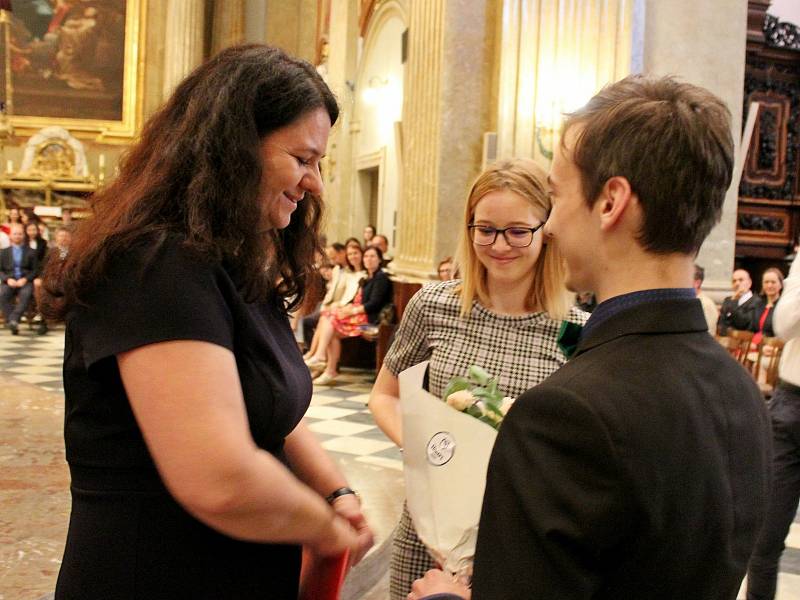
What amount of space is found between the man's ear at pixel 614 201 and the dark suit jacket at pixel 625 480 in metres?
0.10

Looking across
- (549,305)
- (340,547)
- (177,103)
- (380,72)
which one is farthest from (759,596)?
(380,72)

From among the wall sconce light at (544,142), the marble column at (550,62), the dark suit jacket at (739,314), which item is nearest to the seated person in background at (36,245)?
the marble column at (550,62)

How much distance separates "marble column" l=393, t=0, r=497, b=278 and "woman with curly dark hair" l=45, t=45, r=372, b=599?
6.16 m

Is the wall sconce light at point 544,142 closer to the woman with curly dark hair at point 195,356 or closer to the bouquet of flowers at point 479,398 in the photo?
the bouquet of flowers at point 479,398

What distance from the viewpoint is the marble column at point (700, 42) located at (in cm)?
712

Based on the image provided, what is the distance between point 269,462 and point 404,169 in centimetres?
731

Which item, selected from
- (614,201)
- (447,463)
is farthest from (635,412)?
(447,463)

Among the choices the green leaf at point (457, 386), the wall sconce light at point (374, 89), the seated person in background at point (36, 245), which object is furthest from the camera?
the wall sconce light at point (374, 89)

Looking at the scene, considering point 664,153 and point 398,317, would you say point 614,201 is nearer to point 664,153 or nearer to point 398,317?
point 664,153

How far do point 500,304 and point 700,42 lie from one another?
19.4 ft

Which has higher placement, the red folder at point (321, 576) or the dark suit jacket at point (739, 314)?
the dark suit jacket at point (739, 314)

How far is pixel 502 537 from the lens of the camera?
0.92 meters

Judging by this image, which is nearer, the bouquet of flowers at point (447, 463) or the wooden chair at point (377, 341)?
the bouquet of flowers at point (447, 463)

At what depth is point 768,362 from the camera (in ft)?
18.5
